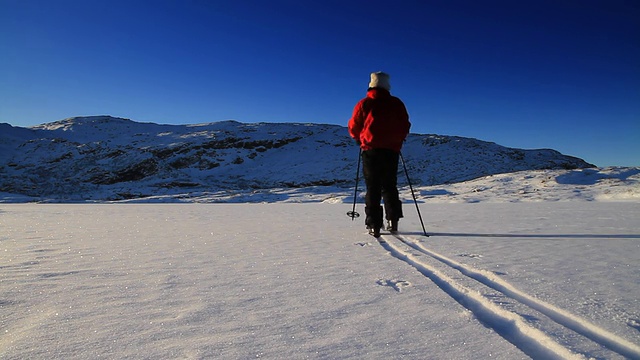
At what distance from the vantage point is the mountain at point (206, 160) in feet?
114

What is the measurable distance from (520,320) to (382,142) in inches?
118

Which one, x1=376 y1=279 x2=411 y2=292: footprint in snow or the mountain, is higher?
the mountain

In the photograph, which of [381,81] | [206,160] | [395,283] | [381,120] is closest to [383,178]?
[381,120]

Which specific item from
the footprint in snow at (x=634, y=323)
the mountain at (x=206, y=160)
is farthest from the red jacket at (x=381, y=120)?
the mountain at (x=206, y=160)

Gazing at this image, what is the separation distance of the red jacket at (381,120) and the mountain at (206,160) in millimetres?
26158

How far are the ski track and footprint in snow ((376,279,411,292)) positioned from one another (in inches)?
6.8

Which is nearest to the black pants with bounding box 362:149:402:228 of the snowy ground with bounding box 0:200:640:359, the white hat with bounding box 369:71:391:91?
the white hat with bounding box 369:71:391:91

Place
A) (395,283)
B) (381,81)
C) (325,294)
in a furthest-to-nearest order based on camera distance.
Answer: (381,81) → (395,283) → (325,294)

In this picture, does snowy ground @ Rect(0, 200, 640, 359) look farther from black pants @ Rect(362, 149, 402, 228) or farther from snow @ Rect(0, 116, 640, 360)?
black pants @ Rect(362, 149, 402, 228)

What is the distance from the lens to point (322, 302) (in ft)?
5.08

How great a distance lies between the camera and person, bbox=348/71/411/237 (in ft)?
13.4

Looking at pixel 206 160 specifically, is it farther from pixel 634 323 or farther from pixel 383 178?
pixel 634 323

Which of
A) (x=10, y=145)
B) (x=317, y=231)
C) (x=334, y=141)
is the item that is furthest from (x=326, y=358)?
(x=10, y=145)

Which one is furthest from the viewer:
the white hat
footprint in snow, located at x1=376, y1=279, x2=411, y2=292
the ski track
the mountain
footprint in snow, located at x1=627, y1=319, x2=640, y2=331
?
the mountain
